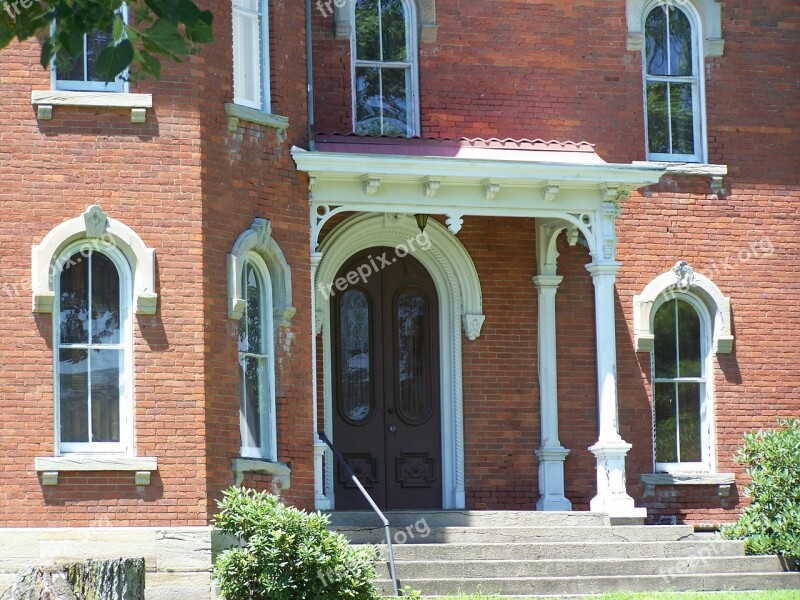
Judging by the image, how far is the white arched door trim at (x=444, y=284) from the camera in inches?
639

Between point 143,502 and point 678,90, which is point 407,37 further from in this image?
point 143,502

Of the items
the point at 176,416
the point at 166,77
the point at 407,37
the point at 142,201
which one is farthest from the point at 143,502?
the point at 407,37

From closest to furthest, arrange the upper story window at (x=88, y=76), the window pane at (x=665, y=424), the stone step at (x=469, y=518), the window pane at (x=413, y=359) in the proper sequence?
the upper story window at (x=88, y=76), the stone step at (x=469, y=518), the window pane at (x=413, y=359), the window pane at (x=665, y=424)

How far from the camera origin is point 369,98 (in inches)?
660

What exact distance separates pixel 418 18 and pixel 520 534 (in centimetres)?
593

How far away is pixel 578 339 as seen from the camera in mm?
16969

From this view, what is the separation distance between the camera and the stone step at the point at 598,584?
13.4 meters

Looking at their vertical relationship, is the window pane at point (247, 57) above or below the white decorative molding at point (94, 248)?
above

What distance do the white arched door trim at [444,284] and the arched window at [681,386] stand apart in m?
2.35

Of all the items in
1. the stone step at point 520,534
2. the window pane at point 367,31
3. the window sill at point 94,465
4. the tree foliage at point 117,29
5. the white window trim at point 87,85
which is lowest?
the stone step at point 520,534

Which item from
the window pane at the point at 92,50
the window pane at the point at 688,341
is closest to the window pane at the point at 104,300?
the window pane at the point at 92,50

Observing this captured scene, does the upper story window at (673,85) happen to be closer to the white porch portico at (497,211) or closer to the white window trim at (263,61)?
the white porch portico at (497,211)

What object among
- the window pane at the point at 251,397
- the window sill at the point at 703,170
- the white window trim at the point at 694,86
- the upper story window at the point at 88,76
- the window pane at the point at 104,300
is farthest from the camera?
the white window trim at the point at 694,86

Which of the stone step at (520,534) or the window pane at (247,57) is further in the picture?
the window pane at (247,57)
